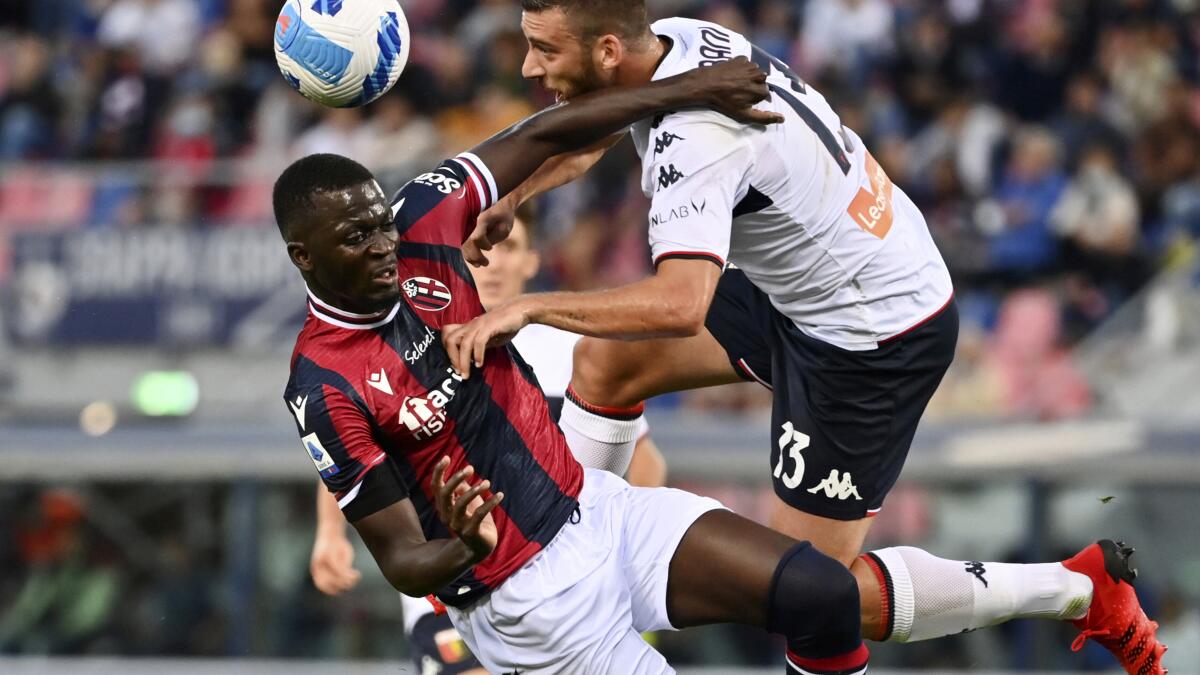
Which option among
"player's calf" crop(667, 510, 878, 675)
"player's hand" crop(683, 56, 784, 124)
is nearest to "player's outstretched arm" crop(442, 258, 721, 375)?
"player's hand" crop(683, 56, 784, 124)

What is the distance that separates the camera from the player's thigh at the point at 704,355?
545cm

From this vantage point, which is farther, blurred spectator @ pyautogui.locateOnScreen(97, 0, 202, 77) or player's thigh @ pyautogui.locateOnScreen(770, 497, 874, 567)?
blurred spectator @ pyautogui.locateOnScreen(97, 0, 202, 77)

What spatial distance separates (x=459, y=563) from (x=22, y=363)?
8.15 meters

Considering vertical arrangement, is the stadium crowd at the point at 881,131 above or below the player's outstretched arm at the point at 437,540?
below

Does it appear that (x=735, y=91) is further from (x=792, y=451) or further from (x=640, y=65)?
(x=792, y=451)

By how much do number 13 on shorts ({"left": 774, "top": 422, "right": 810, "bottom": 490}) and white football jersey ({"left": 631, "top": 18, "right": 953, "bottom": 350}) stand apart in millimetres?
316

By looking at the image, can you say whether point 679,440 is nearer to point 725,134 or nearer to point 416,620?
point 416,620

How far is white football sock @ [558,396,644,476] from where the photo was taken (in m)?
5.68

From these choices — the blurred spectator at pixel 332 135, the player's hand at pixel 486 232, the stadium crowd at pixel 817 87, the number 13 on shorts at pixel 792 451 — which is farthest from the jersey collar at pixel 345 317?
the blurred spectator at pixel 332 135

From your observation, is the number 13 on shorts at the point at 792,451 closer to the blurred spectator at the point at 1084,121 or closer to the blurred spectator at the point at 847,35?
the blurred spectator at the point at 1084,121

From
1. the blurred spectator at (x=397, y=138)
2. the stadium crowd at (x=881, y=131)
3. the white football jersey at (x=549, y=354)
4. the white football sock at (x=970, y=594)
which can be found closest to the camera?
the white football sock at (x=970, y=594)

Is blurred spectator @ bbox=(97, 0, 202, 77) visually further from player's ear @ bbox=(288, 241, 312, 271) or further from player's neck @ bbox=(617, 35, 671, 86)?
player's ear @ bbox=(288, 241, 312, 271)

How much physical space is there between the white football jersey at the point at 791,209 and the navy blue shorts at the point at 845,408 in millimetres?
64

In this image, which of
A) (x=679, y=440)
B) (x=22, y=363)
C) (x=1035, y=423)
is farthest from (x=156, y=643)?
(x=1035, y=423)
